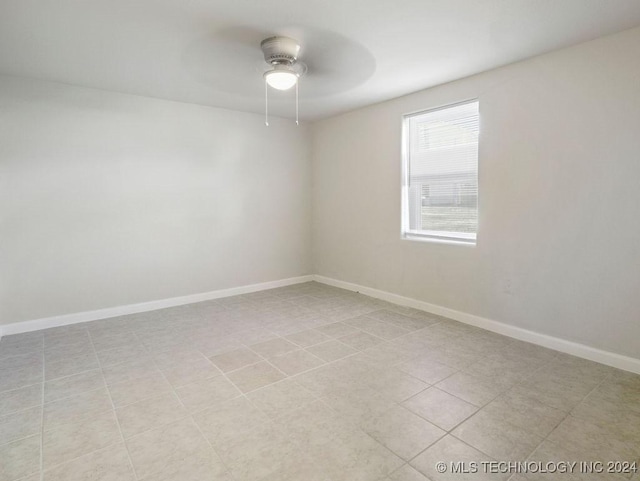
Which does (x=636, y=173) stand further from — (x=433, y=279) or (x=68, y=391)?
(x=68, y=391)

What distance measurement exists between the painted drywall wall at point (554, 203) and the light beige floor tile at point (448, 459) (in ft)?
5.75

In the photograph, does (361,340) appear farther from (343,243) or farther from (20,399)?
(20,399)

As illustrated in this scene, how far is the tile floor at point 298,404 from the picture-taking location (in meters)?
1.74

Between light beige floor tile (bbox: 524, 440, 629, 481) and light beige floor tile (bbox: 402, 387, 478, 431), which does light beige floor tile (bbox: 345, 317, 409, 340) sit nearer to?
light beige floor tile (bbox: 402, 387, 478, 431)

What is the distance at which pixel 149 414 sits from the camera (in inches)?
83.9

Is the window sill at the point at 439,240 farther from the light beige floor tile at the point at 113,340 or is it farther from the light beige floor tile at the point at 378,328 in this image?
the light beige floor tile at the point at 113,340

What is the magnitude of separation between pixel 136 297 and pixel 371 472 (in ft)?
11.6

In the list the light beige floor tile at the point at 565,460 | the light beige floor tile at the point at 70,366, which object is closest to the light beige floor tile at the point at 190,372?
the light beige floor tile at the point at 70,366

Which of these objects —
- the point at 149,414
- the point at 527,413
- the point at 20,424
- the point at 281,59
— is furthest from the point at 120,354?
the point at 527,413

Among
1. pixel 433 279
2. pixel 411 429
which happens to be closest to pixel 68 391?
pixel 411 429

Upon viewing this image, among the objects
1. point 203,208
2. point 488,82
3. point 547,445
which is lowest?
point 547,445

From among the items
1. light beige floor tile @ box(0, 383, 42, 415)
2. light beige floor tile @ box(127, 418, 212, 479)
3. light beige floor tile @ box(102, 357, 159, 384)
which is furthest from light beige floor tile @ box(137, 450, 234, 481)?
light beige floor tile @ box(0, 383, 42, 415)

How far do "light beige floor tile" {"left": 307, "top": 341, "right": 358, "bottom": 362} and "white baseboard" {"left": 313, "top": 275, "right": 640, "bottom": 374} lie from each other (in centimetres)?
137

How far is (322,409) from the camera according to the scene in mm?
2164
